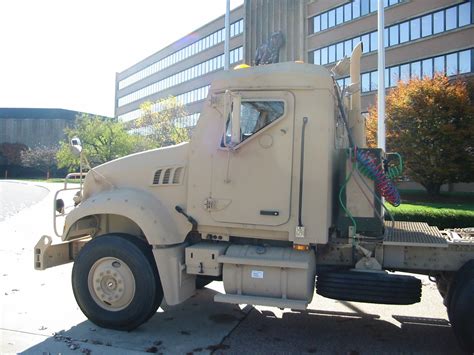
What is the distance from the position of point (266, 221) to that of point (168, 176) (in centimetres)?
127

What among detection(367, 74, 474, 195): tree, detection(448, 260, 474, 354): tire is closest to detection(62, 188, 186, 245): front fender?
detection(448, 260, 474, 354): tire

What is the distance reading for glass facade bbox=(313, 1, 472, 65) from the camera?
31.0 meters

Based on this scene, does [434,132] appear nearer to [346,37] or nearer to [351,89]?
[351,89]

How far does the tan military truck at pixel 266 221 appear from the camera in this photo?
4.65m

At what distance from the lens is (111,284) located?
5.17 m

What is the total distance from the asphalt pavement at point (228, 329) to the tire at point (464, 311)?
1.63 ft

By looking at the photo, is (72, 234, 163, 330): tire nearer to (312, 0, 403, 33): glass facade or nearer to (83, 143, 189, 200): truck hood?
(83, 143, 189, 200): truck hood

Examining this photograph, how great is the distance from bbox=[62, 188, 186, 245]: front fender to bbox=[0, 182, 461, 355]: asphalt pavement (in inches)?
42.2

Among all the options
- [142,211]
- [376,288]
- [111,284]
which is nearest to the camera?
[376,288]

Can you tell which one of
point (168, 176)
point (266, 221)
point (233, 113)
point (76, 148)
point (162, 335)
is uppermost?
point (233, 113)

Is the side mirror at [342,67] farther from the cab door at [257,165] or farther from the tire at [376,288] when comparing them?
the tire at [376,288]

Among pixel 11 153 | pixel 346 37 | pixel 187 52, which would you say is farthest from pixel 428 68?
pixel 11 153

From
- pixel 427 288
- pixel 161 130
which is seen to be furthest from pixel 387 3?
pixel 427 288

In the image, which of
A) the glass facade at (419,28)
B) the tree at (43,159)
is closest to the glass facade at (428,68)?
the glass facade at (419,28)
